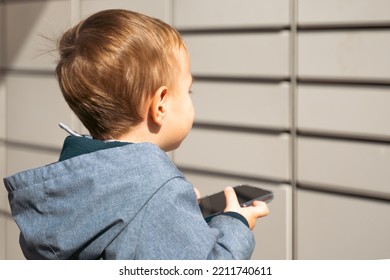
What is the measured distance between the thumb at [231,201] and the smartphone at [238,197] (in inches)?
1.6

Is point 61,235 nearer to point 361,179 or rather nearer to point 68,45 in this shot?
point 68,45

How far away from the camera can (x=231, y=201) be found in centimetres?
194

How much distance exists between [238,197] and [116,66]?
0.54m

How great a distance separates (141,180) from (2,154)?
11.4 ft

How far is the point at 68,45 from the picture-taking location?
75.4 inches

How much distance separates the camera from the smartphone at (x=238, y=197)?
2.00m

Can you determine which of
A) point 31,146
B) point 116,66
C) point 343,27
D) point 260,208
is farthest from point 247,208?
point 31,146

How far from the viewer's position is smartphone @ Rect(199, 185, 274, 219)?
6.56ft

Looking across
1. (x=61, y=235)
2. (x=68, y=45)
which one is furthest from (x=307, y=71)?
(x=61, y=235)

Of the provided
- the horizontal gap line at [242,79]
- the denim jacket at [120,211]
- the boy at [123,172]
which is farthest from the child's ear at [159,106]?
the horizontal gap line at [242,79]

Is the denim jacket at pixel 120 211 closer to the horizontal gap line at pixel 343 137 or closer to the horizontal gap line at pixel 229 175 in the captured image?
the horizontal gap line at pixel 343 137

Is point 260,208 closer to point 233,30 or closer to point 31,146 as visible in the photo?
point 233,30

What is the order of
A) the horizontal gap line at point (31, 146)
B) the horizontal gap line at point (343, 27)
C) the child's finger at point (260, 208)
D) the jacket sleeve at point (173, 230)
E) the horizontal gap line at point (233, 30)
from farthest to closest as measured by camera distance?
the horizontal gap line at point (31, 146), the horizontal gap line at point (233, 30), the horizontal gap line at point (343, 27), the child's finger at point (260, 208), the jacket sleeve at point (173, 230)

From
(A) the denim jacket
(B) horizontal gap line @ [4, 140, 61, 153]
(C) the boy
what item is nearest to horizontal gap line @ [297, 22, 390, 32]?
A: (C) the boy
